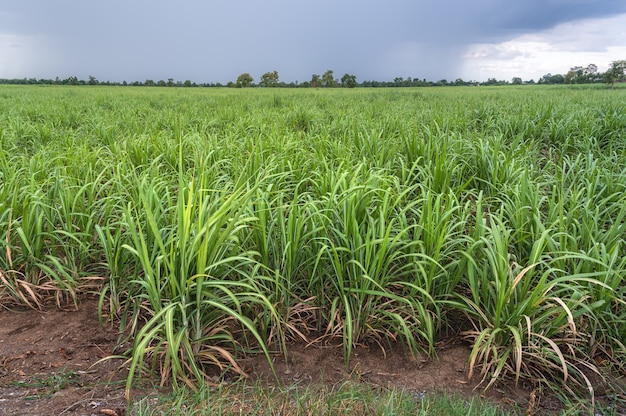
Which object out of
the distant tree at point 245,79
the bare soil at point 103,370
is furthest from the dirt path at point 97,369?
the distant tree at point 245,79

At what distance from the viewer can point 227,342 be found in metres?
2.07

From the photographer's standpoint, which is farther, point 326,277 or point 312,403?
point 326,277

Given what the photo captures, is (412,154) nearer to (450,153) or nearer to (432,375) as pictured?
(450,153)

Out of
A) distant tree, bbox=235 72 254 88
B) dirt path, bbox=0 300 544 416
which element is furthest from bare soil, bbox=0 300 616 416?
distant tree, bbox=235 72 254 88

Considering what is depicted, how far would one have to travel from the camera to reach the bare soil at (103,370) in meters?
1.70

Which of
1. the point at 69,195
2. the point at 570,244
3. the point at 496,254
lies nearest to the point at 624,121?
the point at 570,244

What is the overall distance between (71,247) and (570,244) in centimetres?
304

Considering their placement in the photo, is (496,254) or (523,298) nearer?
(523,298)

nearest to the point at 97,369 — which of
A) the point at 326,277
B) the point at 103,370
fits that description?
the point at 103,370

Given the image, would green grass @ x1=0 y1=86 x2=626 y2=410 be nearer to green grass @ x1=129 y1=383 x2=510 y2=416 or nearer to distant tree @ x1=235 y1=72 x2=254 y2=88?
green grass @ x1=129 y1=383 x2=510 y2=416

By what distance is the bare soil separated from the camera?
170cm

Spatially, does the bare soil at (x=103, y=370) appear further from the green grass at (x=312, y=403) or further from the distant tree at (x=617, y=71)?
the distant tree at (x=617, y=71)

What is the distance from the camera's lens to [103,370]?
1900 millimetres

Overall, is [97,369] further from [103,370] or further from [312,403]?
[312,403]
